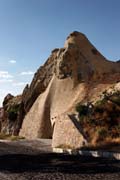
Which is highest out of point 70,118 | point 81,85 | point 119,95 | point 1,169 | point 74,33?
point 74,33

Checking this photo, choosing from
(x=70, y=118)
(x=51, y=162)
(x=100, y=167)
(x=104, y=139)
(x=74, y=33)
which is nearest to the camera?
(x=100, y=167)

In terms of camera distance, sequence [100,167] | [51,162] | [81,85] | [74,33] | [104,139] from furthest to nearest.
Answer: [74,33] < [81,85] < [104,139] < [51,162] < [100,167]

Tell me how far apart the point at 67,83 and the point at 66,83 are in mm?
233

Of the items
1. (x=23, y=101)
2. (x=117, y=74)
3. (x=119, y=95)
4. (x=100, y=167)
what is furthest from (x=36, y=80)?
(x=100, y=167)

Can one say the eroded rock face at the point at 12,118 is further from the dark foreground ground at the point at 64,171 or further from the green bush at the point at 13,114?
the dark foreground ground at the point at 64,171

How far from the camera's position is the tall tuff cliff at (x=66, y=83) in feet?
177

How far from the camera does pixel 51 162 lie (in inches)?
928

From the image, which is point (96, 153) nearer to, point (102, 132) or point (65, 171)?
point (102, 132)

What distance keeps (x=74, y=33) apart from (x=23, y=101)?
1387 centimetres

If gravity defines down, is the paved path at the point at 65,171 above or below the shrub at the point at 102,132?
below

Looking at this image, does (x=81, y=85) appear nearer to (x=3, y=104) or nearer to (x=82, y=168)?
(x=3, y=104)

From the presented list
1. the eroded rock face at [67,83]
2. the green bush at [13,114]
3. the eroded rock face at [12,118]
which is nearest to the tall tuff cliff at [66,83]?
the eroded rock face at [67,83]

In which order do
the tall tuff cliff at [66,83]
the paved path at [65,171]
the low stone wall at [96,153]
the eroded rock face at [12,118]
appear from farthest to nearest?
1. the eroded rock face at [12,118]
2. the tall tuff cliff at [66,83]
3. the low stone wall at [96,153]
4. the paved path at [65,171]

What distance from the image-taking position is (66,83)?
56.6 meters
